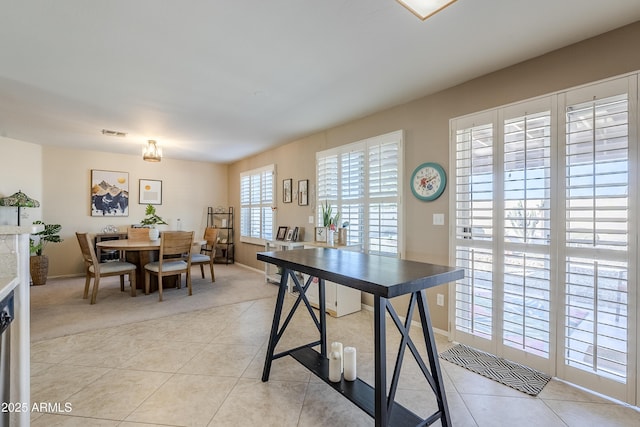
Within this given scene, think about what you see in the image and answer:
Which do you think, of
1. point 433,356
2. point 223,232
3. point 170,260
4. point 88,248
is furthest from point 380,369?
point 223,232

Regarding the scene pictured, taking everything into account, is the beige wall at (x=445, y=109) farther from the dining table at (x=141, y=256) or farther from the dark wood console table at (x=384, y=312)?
the dining table at (x=141, y=256)

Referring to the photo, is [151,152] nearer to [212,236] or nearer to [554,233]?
[212,236]

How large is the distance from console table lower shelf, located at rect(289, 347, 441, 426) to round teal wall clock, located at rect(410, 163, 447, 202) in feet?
5.91

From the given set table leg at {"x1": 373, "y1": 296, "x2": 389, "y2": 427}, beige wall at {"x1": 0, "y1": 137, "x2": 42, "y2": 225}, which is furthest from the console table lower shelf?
beige wall at {"x1": 0, "y1": 137, "x2": 42, "y2": 225}

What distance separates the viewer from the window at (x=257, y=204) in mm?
5484

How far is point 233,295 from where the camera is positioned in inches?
165

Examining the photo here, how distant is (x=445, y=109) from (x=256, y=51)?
1793 mm

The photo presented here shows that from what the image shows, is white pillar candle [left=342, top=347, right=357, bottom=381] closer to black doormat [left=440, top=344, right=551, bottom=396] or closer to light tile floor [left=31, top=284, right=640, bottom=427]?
light tile floor [left=31, top=284, right=640, bottom=427]

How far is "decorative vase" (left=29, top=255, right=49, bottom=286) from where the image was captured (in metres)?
4.63

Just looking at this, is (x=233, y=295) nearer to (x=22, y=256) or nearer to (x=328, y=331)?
(x=328, y=331)

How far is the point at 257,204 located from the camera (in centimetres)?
588

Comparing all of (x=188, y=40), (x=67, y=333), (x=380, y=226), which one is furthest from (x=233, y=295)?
(x=188, y=40)

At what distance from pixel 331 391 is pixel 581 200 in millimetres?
2124

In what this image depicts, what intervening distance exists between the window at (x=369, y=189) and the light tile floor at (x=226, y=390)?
1106 mm
